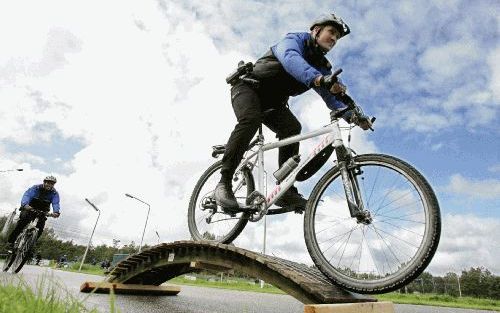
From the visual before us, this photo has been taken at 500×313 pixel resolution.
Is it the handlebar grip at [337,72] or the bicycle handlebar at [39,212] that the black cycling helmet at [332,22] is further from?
the bicycle handlebar at [39,212]

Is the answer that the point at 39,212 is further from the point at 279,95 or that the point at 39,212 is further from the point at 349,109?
the point at 349,109

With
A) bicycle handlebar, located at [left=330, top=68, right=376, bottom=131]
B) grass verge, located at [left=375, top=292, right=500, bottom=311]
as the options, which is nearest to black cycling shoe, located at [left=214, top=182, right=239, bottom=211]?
bicycle handlebar, located at [left=330, top=68, right=376, bottom=131]

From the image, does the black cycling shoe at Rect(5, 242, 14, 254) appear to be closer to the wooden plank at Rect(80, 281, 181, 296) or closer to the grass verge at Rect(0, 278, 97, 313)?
the wooden plank at Rect(80, 281, 181, 296)

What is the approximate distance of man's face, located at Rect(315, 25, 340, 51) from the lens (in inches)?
163

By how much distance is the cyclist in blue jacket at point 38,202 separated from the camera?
8.41m

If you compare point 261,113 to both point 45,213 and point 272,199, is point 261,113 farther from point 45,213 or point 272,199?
point 45,213

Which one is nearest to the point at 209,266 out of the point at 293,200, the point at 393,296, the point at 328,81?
the point at 293,200

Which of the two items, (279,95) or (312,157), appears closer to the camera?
(312,157)

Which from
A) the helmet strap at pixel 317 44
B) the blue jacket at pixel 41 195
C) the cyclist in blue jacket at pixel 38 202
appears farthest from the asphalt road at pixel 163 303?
the helmet strap at pixel 317 44

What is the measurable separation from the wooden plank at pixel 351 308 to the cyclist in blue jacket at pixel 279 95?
1413 millimetres

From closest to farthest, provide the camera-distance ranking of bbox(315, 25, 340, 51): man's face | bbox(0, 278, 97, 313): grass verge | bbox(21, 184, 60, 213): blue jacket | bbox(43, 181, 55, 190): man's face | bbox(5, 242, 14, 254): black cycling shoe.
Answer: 1. bbox(0, 278, 97, 313): grass verge
2. bbox(315, 25, 340, 51): man's face
3. bbox(5, 242, 14, 254): black cycling shoe
4. bbox(21, 184, 60, 213): blue jacket
5. bbox(43, 181, 55, 190): man's face

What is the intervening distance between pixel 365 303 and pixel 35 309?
2.57 meters

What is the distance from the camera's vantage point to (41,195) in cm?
872

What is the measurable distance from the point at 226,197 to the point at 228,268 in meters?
1.00
